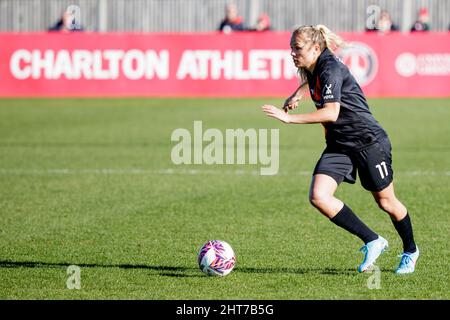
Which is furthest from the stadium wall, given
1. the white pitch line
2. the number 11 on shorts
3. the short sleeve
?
the short sleeve

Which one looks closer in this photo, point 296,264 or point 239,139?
point 296,264

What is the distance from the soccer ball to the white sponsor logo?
18742 mm

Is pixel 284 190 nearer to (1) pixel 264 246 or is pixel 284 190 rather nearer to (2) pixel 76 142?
(1) pixel 264 246

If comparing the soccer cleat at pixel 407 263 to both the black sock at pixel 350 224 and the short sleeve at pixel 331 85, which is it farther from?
the short sleeve at pixel 331 85

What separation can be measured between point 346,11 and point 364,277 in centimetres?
3015

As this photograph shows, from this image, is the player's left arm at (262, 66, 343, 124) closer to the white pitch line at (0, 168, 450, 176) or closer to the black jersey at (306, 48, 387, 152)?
the black jersey at (306, 48, 387, 152)

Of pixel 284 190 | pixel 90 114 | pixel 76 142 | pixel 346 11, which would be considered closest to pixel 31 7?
pixel 346 11

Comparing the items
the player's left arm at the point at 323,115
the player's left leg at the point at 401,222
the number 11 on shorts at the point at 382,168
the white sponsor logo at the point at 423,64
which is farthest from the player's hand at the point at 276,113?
the white sponsor logo at the point at 423,64

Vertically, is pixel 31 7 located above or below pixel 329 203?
above

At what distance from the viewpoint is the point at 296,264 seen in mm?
7988

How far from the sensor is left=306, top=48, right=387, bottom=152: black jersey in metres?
7.41

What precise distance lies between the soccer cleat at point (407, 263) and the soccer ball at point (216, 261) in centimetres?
137

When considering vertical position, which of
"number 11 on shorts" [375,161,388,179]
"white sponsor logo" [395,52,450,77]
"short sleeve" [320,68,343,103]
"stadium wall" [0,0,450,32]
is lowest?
"number 11 on shorts" [375,161,388,179]
